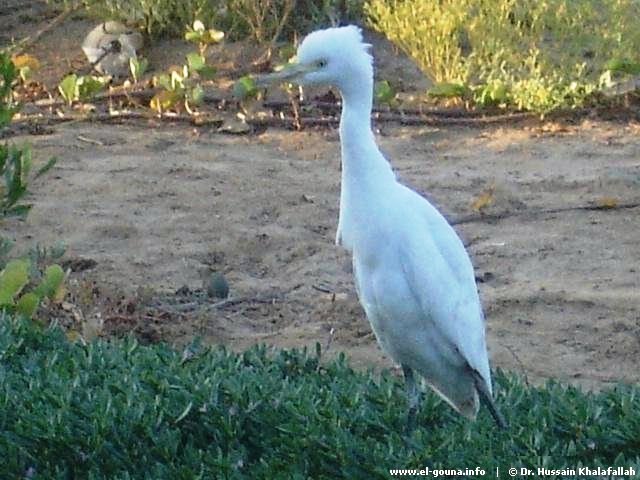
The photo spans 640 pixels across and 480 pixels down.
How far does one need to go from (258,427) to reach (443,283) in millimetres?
697

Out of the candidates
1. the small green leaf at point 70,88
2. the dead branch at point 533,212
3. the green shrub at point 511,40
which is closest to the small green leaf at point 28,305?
the dead branch at point 533,212

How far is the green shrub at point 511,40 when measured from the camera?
363 inches

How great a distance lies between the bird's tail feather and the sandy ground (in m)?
1.09

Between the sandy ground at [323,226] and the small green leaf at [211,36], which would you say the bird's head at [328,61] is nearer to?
the sandy ground at [323,226]

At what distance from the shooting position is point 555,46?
32.0 feet

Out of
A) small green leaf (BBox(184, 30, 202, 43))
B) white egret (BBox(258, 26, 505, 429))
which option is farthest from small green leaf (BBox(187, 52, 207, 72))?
white egret (BBox(258, 26, 505, 429))

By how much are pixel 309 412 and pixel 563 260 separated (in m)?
2.87

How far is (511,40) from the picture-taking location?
9.53 meters

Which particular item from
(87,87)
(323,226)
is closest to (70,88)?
(87,87)

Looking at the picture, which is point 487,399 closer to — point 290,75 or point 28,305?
point 290,75

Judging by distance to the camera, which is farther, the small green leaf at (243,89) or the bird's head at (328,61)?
the small green leaf at (243,89)

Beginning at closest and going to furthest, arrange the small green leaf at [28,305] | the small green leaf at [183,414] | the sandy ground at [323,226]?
the small green leaf at [183,414] < the small green leaf at [28,305] < the sandy ground at [323,226]

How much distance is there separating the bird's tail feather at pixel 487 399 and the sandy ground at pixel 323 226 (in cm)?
109

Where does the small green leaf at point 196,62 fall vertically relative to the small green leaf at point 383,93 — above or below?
above
